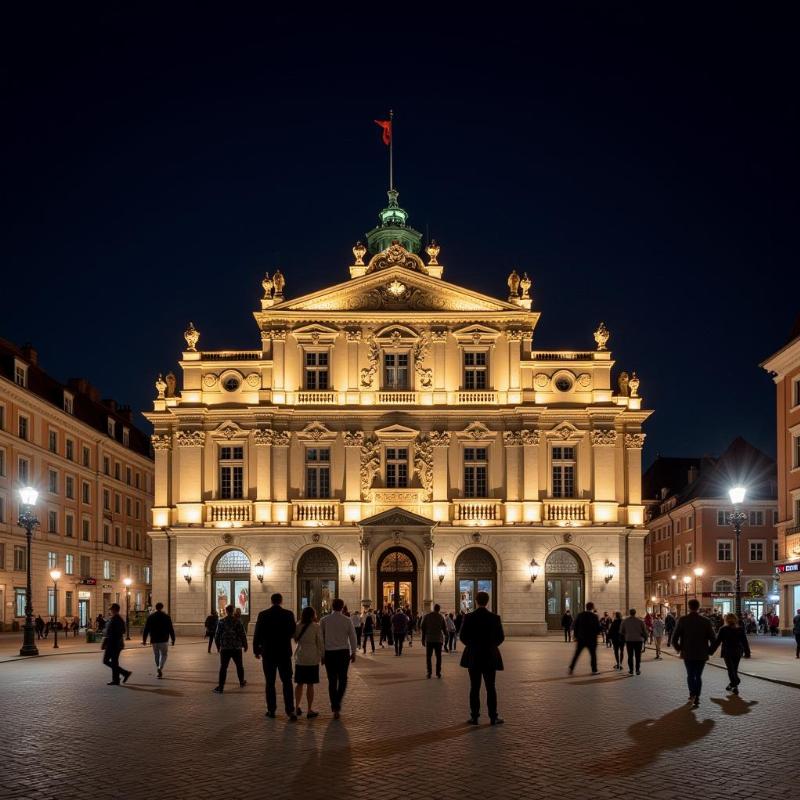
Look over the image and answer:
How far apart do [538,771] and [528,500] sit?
41.6 metres

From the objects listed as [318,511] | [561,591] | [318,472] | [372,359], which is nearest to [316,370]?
[372,359]

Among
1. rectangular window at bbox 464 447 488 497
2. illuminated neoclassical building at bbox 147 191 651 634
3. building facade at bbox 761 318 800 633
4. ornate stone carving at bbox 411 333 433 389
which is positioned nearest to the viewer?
building facade at bbox 761 318 800 633

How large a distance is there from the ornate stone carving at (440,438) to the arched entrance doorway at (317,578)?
770 centimetres

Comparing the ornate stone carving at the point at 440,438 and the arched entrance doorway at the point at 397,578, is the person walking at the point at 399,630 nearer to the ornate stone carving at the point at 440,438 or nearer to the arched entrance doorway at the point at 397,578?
the arched entrance doorway at the point at 397,578

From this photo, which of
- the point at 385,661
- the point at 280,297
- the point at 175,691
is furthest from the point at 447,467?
the point at 175,691

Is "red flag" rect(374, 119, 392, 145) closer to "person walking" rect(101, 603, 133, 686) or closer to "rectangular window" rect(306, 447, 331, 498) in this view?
"rectangular window" rect(306, 447, 331, 498)

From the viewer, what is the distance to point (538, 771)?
1247 centimetres

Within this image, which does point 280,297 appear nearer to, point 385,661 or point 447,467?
point 447,467

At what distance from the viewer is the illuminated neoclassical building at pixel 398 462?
53312 millimetres

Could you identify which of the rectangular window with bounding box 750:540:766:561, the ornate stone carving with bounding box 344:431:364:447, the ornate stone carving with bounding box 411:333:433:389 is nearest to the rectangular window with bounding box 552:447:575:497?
the ornate stone carving with bounding box 411:333:433:389

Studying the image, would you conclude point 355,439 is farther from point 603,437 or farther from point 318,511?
point 603,437

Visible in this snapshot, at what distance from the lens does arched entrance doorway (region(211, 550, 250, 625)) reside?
5372cm

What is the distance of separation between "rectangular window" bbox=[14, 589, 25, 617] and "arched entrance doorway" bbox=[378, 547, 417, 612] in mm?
21072

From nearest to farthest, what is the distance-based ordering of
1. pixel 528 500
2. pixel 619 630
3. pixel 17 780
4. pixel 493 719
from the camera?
1. pixel 17 780
2. pixel 493 719
3. pixel 619 630
4. pixel 528 500
